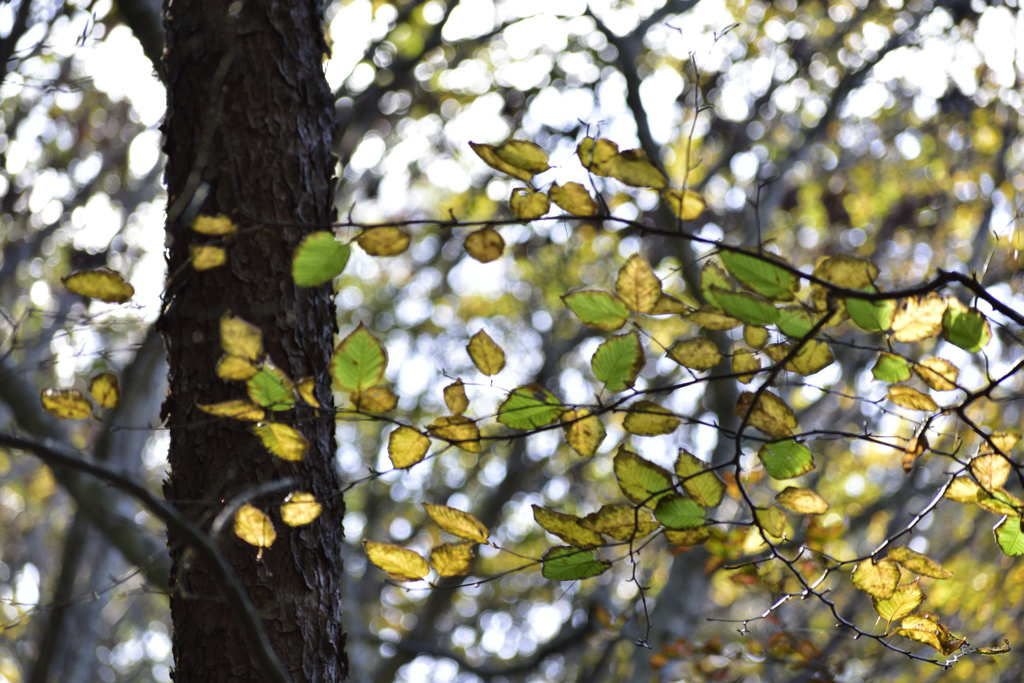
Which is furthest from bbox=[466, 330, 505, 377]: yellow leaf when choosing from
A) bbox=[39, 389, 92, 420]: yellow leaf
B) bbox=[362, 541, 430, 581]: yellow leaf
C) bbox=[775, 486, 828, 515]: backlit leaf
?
bbox=[39, 389, 92, 420]: yellow leaf

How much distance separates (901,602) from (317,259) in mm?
1204

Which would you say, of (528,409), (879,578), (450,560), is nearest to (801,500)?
(879,578)

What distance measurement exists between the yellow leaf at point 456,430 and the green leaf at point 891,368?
74cm

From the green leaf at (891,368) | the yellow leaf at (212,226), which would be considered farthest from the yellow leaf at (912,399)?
the yellow leaf at (212,226)

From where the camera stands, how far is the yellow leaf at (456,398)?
1.30 metres

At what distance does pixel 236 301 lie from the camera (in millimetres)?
1467

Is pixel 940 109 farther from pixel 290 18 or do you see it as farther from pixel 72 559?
pixel 72 559

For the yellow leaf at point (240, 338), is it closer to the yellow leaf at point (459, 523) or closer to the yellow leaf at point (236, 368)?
the yellow leaf at point (236, 368)

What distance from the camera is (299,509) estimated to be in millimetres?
1290

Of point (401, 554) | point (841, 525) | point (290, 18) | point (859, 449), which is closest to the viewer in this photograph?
point (401, 554)

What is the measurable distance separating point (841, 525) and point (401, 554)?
2.66 metres

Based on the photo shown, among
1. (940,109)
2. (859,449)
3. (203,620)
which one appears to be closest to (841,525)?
(203,620)

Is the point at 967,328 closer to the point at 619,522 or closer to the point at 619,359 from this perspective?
the point at 619,359

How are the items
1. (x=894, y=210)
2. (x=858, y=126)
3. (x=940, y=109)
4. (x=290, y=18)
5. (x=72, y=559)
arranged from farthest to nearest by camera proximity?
(x=858, y=126), (x=894, y=210), (x=940, y=109), (x=72, y=559), (x=290, y=18)
